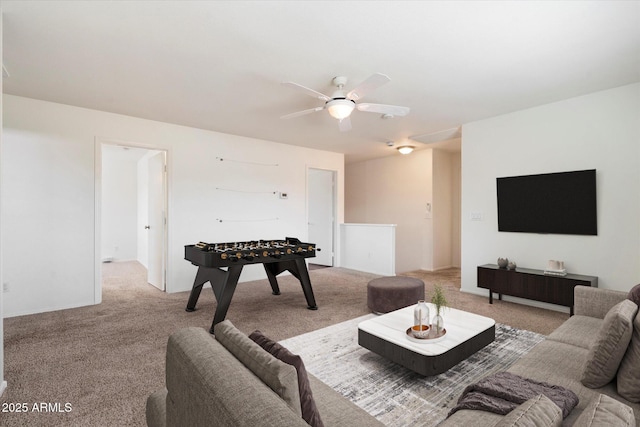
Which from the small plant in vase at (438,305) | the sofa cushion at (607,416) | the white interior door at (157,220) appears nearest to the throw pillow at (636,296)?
the small plant in vase at (438,305)

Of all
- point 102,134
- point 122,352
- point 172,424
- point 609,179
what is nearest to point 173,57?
point 102,134

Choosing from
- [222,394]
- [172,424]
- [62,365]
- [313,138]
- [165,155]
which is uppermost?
[313,138]

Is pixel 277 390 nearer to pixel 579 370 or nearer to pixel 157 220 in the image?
pixel 579 370

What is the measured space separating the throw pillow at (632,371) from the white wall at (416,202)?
16.8 feet

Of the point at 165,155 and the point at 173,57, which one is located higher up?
the point at 173,57

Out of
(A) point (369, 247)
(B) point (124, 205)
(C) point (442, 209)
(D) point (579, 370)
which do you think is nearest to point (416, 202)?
(C) point (442, 209)

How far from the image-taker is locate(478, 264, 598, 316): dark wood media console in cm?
340

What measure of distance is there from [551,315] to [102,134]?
5.87 m

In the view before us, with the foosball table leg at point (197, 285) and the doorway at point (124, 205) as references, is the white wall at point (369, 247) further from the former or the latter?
the doorway at point (124, 205)

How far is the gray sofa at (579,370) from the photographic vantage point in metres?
0.82

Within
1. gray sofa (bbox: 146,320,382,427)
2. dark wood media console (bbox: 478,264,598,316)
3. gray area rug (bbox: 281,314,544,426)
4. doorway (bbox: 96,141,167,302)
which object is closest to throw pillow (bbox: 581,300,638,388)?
gray area rug (bbox: 281,314,544,426)

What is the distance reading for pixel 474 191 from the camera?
4.57 m

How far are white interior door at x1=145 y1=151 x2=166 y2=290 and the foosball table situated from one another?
1.36 meters

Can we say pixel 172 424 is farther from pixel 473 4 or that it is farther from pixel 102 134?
pixel 102 134
